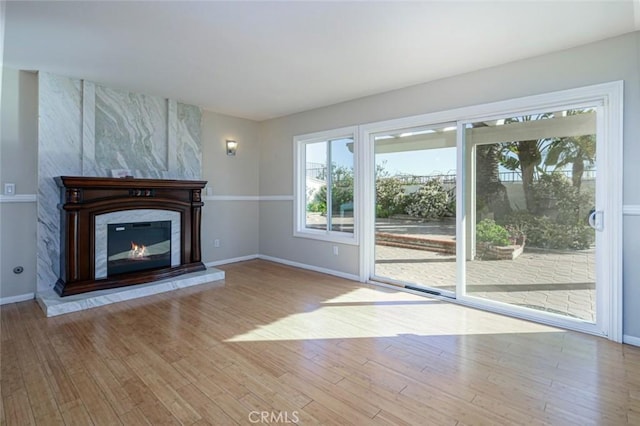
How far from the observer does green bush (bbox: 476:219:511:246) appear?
3.35 metres

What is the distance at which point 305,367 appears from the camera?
89.5 inches

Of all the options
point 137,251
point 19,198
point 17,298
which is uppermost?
point 19,198

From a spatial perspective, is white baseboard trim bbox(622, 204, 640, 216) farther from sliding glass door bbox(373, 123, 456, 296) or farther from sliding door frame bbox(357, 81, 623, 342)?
sliding glass door bbox(373, 123, 456, 296)

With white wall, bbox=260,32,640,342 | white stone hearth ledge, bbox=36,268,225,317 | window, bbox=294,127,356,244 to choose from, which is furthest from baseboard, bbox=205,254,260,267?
window, bbox=294,127,356,244

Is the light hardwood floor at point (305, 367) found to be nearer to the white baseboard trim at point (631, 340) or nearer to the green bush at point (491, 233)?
the white baseboard trim at point (631, 340)

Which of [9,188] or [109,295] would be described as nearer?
[9,188]

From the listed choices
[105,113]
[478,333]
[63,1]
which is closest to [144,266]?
[105,113]

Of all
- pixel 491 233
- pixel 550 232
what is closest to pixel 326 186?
pixel 491 233

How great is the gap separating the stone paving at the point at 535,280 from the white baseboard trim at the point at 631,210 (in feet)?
1.42

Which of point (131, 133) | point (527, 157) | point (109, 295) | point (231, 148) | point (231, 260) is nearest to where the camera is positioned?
point (527, 157)

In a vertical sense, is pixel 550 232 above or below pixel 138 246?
above

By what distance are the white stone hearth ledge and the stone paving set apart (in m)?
3.08

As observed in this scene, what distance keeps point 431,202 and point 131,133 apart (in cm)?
408

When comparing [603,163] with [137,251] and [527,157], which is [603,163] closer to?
[527,157]
